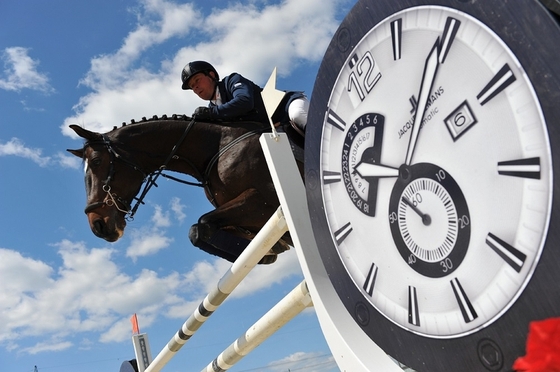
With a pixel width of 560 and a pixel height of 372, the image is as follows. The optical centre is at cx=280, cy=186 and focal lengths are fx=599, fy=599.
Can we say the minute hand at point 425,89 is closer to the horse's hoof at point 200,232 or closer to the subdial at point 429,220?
the subdial at point 429,220

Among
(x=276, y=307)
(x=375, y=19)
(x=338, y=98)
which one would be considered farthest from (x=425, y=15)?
(x=276, y=307)

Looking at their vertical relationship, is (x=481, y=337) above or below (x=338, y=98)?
below

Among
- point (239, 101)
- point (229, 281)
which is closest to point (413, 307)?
point (229, 281)

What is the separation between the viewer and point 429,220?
1108 millimetres

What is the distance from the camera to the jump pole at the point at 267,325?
5.77ft

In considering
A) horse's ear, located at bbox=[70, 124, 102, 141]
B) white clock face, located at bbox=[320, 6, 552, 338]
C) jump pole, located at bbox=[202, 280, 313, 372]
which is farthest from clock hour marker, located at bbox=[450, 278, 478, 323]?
horse's ear, located at bbox=[70, 124, 102, 141]

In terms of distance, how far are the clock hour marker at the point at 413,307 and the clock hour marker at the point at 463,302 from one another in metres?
0.12

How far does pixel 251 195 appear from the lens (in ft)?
10.4

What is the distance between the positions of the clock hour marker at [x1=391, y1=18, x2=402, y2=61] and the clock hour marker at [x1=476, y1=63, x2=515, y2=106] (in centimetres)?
24

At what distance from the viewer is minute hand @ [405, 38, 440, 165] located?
107 centimetres

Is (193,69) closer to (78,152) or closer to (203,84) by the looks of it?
(203,84)

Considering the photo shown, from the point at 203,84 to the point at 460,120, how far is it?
2677 millimetres

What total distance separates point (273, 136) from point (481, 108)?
0.87m

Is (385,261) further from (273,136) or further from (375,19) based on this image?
(273,136)
